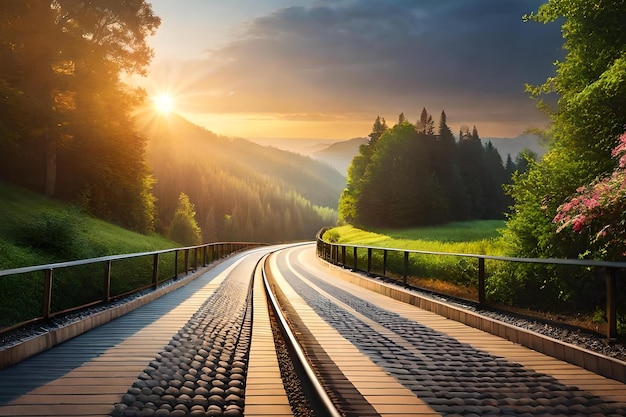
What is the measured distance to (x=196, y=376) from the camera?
574cm

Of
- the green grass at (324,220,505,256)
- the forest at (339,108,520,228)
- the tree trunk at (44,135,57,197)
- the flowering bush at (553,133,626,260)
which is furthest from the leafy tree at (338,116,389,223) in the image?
the flowering bush at (553,133,626,260)

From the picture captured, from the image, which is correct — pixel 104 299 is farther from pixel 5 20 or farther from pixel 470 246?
pixel 5 20

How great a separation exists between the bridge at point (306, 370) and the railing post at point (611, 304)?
0.87 m

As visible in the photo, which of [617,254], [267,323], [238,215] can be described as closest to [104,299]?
[267,323]

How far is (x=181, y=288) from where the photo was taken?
53.8ft

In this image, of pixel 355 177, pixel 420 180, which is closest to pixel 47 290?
pixel 420 180

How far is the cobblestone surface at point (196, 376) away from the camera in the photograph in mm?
4539

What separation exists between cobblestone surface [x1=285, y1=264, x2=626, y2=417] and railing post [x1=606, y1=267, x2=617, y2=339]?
5.40 feet

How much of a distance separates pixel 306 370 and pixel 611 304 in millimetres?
4326

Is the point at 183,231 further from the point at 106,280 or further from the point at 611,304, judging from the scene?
the point at 611,304

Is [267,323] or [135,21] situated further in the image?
[135,21]

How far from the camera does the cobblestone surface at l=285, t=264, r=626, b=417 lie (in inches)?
181

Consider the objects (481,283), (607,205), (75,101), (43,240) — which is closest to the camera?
(607,205)

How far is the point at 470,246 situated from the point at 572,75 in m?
16.6
